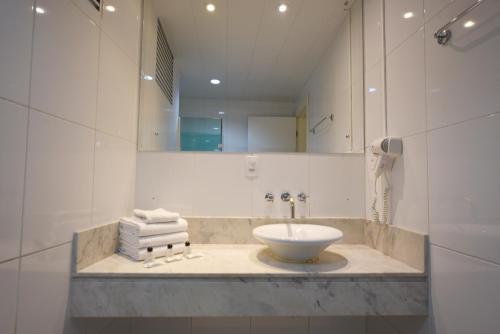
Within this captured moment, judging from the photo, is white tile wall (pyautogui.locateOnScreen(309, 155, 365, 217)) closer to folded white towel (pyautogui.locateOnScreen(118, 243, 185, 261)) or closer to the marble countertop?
the marble countertop

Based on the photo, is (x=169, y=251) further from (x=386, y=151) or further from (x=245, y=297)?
(x=386, y=151)

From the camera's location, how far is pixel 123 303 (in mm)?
868

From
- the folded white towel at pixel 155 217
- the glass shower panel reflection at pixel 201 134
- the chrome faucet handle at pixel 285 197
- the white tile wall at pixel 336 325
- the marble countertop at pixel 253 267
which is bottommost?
the white tile wall at pixel 336 325

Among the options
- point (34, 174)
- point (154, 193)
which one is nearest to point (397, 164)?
point (154, 193)

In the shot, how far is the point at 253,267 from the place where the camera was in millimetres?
957

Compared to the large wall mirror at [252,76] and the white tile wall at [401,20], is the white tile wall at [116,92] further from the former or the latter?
the white tile wall at [401,20]

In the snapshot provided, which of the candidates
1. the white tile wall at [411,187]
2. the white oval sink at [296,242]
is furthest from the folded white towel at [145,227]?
the white tile wall at [411,187]

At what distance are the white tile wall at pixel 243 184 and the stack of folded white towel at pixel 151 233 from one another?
0.63ft

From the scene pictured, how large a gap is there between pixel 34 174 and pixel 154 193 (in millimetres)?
644

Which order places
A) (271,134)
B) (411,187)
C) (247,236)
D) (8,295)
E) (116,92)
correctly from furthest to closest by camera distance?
1. (271,134)
2. (247,236)
3. (116,92)
4. (411,187)
5. (8,295)

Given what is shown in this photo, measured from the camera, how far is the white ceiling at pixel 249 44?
4.46 feet

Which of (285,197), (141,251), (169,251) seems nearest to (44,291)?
(141,251)

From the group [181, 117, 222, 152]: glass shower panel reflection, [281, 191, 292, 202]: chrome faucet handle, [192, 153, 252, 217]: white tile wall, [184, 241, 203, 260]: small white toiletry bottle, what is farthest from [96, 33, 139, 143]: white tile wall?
[281, 191, 292, 202]: chrome faucet handle

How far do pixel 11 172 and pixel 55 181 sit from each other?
148 millimetres
